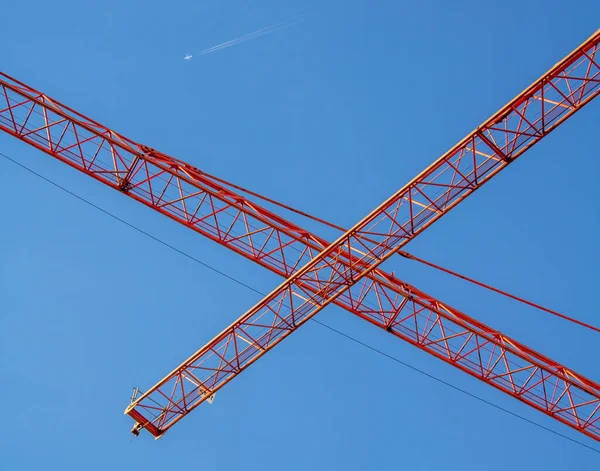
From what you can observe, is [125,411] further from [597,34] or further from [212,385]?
[597,34]

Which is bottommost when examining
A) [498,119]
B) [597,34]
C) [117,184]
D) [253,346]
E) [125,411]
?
[125,411]

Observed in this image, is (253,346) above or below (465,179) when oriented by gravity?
below

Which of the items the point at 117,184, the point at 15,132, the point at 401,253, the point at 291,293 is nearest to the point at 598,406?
the point at 401,253

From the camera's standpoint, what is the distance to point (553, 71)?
104 feet

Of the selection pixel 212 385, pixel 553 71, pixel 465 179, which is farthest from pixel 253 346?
pixel 553 71

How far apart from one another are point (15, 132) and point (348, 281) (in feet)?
44.7

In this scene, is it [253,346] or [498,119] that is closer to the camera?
[498,119]

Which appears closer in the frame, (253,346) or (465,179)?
(465,179)

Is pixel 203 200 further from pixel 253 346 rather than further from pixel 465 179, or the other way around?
pixel 465 179

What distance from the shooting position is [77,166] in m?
34.8

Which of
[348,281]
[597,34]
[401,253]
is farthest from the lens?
[401,253]

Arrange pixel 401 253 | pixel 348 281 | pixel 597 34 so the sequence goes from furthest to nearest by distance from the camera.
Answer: pixel 401 253 < pixel 348 281 < pixel 597 34

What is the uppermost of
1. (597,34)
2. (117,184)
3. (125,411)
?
(597,34)

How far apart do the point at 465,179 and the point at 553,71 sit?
467 cm
